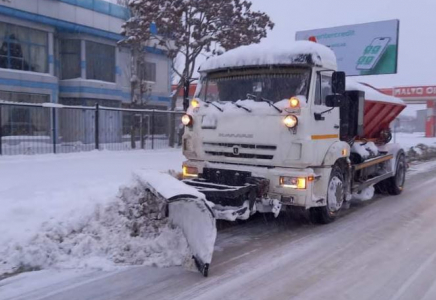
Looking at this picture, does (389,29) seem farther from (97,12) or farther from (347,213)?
(347,213)

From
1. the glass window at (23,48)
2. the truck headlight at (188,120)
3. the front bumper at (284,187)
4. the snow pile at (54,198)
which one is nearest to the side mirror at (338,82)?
the front bumper at (284,187)

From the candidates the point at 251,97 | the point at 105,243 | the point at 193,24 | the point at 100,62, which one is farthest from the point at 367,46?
the point at 105,243

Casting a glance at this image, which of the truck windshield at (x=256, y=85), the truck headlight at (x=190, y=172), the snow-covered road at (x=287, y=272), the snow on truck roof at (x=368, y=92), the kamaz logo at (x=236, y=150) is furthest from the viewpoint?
the snow on truck roof at (x=368, y=92)

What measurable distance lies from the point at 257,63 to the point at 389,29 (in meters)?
19.5

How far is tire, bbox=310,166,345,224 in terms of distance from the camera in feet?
24.7

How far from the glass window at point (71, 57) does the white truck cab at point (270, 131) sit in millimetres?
20544

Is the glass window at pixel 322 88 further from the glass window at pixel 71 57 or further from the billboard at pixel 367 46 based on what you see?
the glass window at pixel 71 57

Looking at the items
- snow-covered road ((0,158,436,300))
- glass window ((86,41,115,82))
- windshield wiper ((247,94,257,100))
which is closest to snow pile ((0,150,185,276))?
snow-covered road ((0,158,436,300))

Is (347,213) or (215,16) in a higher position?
(215,16)

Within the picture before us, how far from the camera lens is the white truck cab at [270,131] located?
6828mm

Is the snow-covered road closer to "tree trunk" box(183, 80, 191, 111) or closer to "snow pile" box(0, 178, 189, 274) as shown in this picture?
"snow pile" box(0, 178, 189, 274)

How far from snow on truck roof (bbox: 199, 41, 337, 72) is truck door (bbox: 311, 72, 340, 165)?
11.8 inches

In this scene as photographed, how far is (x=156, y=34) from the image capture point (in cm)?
2050

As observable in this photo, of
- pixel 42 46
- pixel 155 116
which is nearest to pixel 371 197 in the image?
pixel 155 116
